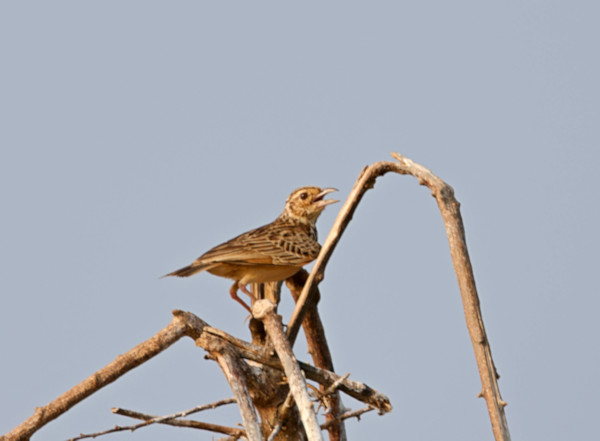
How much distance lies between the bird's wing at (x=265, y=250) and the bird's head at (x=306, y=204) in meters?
0.82

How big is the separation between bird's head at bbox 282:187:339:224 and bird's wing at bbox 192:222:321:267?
82 centimetres

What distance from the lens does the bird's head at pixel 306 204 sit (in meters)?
9.41

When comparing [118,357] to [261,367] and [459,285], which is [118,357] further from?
[459,285]

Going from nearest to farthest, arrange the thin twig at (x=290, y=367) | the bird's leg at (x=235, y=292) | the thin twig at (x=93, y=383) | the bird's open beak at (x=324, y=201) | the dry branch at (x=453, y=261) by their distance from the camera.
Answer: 1. the thin twig at (x=290, y=367)
2. the dry branch at (x=453, y=261)
3. the thin twig at (x=93, y=383)
4. the bird's leg at (x=235, y=292)
5. the bird's open beak at (x=324, y=201)

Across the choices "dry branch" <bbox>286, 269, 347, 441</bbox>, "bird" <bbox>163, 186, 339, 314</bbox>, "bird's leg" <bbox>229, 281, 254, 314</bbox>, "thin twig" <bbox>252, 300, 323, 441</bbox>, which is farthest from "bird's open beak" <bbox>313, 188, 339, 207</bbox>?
"thin twig" <bbox>252, 300, 323, 441</bbox>

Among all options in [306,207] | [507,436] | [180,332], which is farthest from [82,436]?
[306,207]

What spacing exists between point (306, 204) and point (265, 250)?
1.55 meters

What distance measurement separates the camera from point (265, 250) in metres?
7.97

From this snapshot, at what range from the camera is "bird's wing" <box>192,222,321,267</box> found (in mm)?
7758

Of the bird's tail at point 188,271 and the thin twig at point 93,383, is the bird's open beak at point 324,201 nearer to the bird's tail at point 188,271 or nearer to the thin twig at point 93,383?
the bird's tail at point 188,271

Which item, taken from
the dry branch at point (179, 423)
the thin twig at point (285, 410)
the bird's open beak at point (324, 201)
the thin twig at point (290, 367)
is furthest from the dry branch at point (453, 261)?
the bird's open beak at point (324, 201)

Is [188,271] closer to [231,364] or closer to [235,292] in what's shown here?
[235,292]

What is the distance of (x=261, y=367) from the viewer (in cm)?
657

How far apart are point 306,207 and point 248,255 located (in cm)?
165
